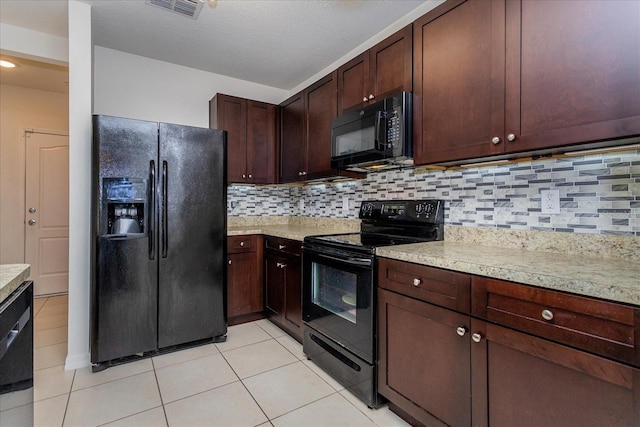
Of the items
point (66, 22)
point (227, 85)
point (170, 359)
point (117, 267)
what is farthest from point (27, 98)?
point (170, 359)

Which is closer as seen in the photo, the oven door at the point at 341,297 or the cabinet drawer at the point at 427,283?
the cabinet drawer at the point at 427,283

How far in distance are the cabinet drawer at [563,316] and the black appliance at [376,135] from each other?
3.19ft

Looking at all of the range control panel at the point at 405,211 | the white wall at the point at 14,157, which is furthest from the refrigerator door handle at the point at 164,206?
the white wall at the point at 14,157

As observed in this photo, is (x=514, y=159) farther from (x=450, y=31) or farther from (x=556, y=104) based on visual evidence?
(x=450, y=31)

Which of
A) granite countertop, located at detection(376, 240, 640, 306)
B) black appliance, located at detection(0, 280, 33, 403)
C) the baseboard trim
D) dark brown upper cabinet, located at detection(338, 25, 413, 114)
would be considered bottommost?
the baseboard trim

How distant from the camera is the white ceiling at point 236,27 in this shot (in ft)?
7.36

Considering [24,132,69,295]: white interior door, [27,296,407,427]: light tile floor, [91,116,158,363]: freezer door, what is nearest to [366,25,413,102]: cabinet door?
[91,116,158,363]: freezer door

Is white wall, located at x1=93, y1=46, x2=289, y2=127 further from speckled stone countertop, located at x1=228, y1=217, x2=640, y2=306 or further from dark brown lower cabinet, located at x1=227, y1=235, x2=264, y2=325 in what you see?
speckled stone countertop, located at x1=228, y1=217, x2=640, y2=306

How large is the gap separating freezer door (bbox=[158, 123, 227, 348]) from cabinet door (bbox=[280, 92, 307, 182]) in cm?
76

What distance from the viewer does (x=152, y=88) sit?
10.1 feet

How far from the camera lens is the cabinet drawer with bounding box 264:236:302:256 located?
2.52m

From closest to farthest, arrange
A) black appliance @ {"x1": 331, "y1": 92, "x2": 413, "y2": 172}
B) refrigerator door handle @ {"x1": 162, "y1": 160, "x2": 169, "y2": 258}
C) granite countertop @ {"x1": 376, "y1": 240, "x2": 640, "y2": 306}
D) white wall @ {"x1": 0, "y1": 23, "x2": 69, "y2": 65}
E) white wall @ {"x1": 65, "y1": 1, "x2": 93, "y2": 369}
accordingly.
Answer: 1. granite countertop @ {"x1": 376, "y1": 240, "x2": 640, "y2": 306}
2. black appliance @ {"x1": 331, "y1": 92, "x2": 413, "y2": 172}
3. white wall @ {"x1": 65, "y1": 1, "x2": 93, "y2": 369}
4. refrigerator door handle @ {"x1": 162, "y1": 160, "x2": 169, "y2": 258}
5. white wall @ {"x1": 0, "y1": 23, "x2": 69, "y2": 65}

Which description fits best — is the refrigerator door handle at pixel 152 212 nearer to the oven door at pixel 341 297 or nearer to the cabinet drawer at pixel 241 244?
the cabinet drawer at pixel 241 244

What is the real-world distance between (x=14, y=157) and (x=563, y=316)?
17.8 feet
